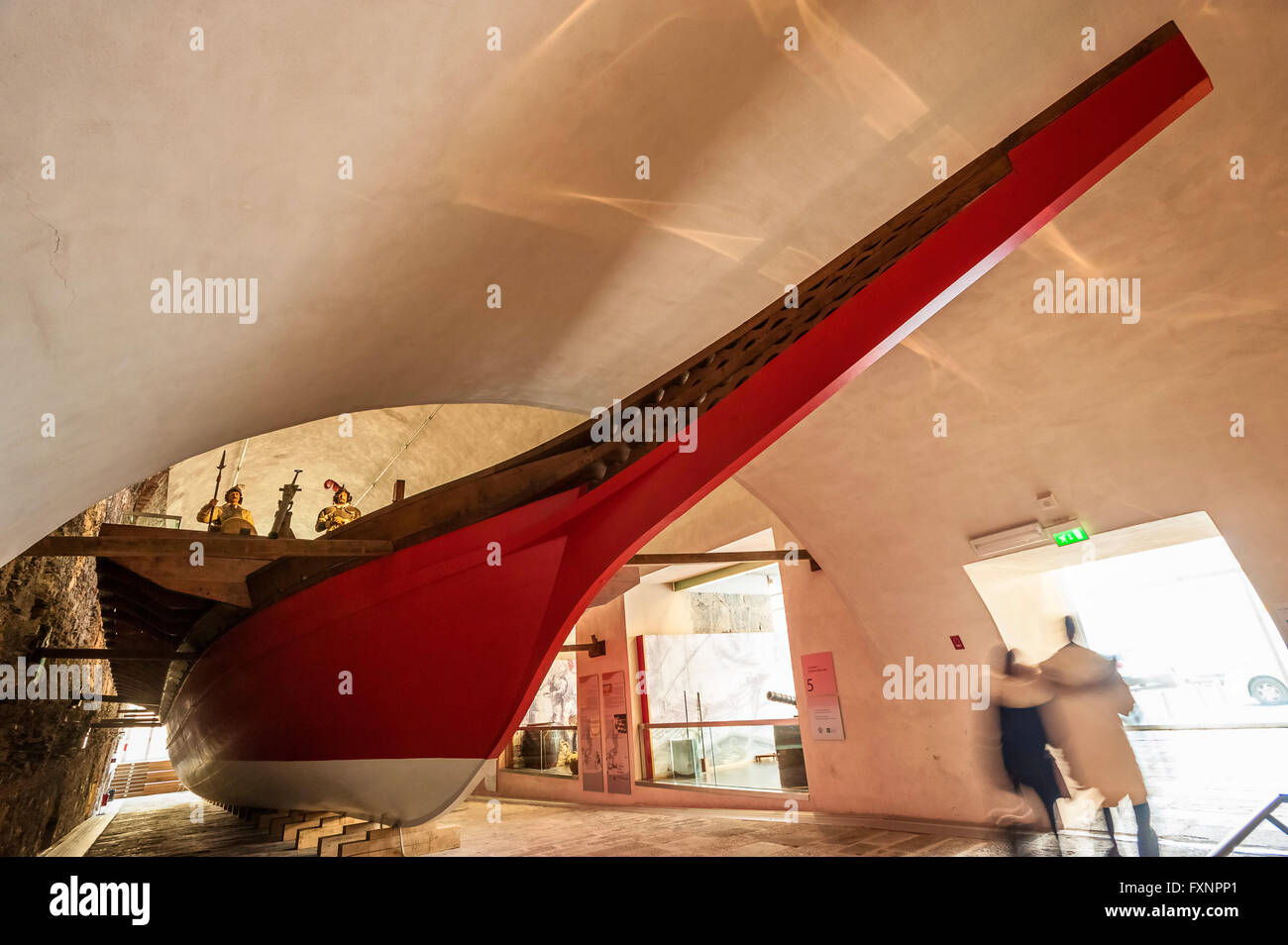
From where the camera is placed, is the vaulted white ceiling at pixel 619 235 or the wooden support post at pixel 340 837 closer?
the vaulted white ceiling at pixel 619 235

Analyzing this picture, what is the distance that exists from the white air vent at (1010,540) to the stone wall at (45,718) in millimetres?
6666

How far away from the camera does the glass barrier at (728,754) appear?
835cm

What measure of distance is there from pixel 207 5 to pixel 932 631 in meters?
6.30

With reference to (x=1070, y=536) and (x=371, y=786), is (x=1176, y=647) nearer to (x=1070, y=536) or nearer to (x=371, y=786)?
(x=1070, y=536)

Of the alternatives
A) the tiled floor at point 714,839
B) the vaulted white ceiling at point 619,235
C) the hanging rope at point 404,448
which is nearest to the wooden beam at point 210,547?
the vaulted white ceiling at point 619,235

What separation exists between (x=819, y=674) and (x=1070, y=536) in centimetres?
310

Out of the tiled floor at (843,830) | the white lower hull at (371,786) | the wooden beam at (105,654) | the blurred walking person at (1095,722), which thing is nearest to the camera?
the white lower hull at (371,786)

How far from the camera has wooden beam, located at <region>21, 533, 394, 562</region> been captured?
342cm

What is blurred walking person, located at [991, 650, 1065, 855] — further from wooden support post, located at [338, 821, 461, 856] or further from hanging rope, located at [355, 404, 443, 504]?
hanging rope, located at [355, 404, 443, 504]

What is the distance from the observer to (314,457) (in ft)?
41.0

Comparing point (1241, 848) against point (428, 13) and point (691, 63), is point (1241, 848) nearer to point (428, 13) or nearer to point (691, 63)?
point (691, 63)

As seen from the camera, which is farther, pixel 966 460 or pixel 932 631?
pixel 932 631

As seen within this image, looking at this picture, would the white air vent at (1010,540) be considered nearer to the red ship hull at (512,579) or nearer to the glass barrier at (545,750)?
the red ship hull at (512,579)

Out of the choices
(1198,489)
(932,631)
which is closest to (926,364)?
(1198,489)
